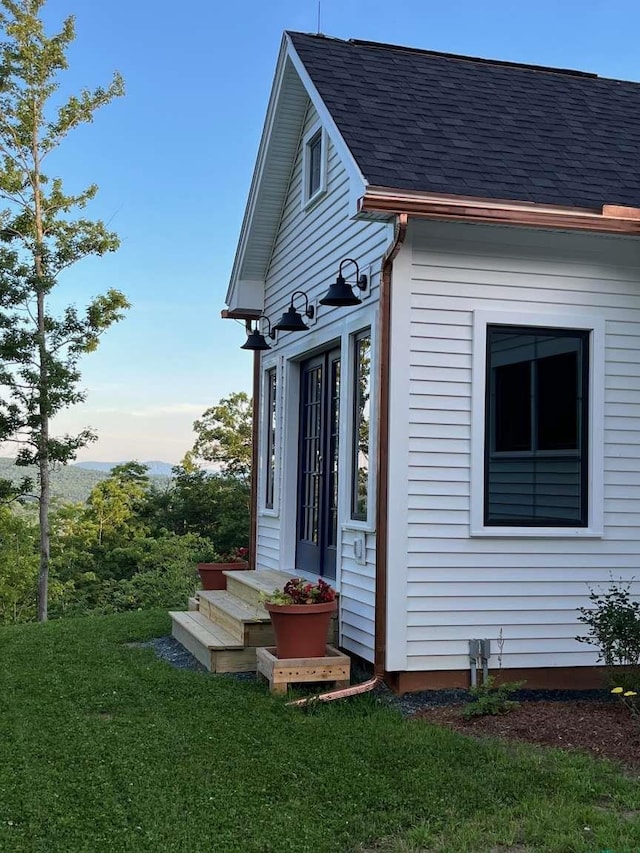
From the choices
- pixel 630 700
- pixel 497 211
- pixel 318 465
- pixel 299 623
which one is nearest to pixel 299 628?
pixel 299 623

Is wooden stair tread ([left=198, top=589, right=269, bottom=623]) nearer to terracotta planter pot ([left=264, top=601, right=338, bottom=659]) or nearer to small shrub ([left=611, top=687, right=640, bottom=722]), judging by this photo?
terracotta planter pot ([left=264, top=601, right=338, bottom=659])

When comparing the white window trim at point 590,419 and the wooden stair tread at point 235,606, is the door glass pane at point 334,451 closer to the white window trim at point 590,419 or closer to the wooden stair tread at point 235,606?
the wooden stair tread at point 235,606

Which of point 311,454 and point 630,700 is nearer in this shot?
point 630,700

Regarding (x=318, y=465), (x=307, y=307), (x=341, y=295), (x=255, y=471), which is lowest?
(x=255, y=471)

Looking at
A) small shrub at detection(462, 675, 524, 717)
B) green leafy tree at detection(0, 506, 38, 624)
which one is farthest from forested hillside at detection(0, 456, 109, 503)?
small shrub at detection(462, 675, 524, 717)

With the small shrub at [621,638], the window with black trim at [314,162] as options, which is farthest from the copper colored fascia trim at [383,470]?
the window with black trim at [314,162]

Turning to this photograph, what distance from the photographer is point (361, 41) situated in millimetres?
8391

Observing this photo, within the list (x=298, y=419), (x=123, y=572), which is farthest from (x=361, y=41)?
(x=123, y=572)

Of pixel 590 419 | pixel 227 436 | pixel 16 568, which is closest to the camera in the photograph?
pixel 590 419

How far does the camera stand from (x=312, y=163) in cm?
853

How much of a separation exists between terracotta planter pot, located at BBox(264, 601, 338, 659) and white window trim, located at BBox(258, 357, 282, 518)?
301 cm

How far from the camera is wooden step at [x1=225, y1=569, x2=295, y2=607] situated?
7.34m

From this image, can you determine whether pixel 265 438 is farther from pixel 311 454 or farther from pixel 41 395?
pixel 41 395

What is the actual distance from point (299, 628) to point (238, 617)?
875 mm
